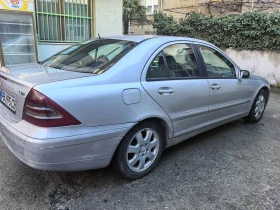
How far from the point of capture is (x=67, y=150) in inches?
84.4

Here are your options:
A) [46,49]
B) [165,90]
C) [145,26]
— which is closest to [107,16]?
[46,49]

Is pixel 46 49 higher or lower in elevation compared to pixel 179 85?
higher

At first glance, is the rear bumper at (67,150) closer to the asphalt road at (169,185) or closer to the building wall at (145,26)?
the asphalt road at (169,185)

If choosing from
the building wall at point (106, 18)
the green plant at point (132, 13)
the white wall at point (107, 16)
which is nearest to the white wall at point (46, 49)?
the building wall at point (106, 18)

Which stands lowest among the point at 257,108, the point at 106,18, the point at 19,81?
the point at 257,108

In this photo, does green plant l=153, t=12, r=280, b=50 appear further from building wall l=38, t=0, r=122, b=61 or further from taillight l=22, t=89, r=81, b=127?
taillight l=22, t=89, r=81, b=127

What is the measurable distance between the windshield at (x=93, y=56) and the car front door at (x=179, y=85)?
36 cm

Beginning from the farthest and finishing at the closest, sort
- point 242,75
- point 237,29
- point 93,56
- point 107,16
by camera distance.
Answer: point 237,29 < point 107,16 < point 242,75 < point 93,56

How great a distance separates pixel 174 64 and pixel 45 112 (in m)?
1.65

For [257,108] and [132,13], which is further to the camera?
[132,13]

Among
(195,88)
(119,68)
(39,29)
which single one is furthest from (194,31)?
(119,68)

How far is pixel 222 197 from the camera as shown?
2.53 m

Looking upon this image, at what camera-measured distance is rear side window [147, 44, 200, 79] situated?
9.22 feet

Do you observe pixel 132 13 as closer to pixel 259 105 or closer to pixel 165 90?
pixel 259 105
